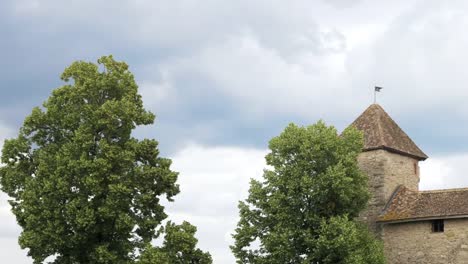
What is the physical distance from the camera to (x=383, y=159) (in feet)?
131

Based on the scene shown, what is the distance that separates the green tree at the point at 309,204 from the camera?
104 ft

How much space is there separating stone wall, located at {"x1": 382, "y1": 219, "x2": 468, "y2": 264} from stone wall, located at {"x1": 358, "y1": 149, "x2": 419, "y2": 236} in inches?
46.5

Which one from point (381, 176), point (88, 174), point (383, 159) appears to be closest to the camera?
point (88, 174)

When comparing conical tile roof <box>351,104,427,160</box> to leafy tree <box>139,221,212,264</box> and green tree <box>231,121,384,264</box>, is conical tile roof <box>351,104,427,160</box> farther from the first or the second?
leafy tree <box>139,221,212,264</box>

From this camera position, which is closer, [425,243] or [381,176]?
[425,243]

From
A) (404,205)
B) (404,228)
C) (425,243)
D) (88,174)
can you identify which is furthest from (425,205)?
(88,174)

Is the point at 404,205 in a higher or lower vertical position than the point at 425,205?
higher

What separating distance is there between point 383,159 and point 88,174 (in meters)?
17.0

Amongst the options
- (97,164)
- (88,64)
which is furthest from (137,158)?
(88,64)

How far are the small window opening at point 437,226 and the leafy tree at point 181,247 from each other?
38.9ft

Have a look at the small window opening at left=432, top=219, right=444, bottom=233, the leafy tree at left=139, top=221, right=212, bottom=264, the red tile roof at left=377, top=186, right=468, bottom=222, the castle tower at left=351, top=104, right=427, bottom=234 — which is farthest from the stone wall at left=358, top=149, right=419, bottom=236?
the leafy tree at left=139, top=221, right=212, bottom=264

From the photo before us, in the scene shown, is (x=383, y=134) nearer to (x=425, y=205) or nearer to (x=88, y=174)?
(x=425, y=205)

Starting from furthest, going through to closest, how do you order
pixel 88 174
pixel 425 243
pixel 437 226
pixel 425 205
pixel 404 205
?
1. pixel 404 205
2. pixel 425 205
3. pixel 425 243
4. pixel 437 226
5. pixel 88 174

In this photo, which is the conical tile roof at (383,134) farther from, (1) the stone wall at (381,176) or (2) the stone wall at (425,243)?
(2) the stone wall at (425,243)
